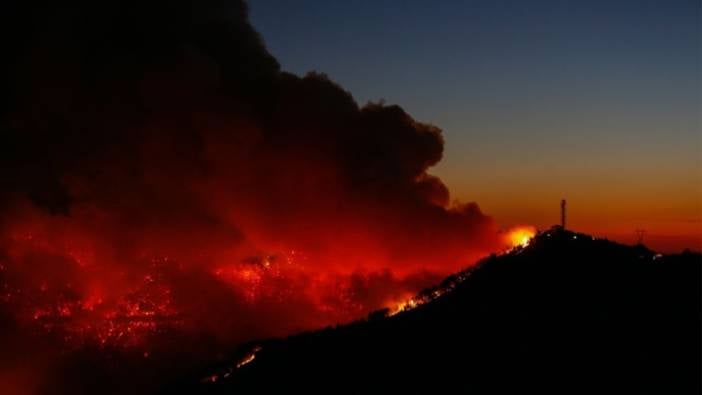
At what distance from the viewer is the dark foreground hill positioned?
29.3 metres

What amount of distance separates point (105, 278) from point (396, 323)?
41055mm

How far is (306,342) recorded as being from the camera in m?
41.3

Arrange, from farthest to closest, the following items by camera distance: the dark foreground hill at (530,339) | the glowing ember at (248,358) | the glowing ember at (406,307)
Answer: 1. the glowing ember at (406,307)
2. the glowing ember at (248,358)
3. the dark foreground hill at (530,339)

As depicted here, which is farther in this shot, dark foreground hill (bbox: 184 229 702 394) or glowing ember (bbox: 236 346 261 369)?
glowing ember (bbox: 236 346 261 369)

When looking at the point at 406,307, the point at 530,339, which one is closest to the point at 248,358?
the point at 406,307

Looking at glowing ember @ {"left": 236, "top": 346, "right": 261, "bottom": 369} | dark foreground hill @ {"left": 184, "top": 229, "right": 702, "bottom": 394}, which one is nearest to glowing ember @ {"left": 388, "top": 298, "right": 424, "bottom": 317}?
dark foreground hill @ {"left": 184, "top": 229, "right": 702, "bottom": 394}

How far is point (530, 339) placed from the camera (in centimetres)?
3334

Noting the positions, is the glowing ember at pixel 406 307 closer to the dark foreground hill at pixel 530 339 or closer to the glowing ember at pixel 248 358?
the dark foreground hill at pixel 530 339

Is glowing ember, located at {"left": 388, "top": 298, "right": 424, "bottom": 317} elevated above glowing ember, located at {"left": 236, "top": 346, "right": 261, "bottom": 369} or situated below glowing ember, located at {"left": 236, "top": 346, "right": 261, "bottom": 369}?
above

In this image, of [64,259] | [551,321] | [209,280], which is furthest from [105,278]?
[551,321]

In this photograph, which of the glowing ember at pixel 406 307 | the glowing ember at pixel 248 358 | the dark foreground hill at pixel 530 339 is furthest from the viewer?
the glowing ember at pixel 406 307

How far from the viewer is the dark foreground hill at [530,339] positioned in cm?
2930

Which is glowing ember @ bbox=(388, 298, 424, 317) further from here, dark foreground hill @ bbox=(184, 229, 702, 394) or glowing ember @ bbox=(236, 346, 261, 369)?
glowing ember @ bbox=(236, 346, 261, 369)

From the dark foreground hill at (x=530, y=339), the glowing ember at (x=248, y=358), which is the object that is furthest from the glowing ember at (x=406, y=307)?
the glowing ember at (x=248, y=358)
